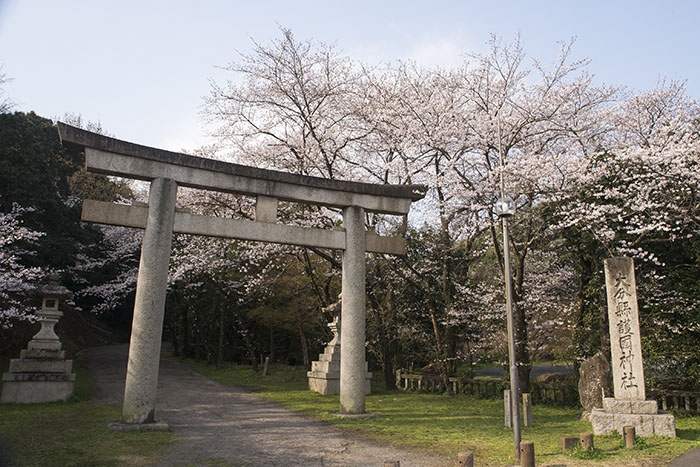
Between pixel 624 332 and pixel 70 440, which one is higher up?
pixel 624 332

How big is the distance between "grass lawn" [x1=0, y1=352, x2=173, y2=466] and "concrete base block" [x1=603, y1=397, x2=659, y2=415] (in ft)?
26.9

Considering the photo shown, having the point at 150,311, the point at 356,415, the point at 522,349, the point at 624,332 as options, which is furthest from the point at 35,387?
the point at 624,332

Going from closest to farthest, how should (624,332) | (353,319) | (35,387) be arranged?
(624,332), (353,319), (35,387)

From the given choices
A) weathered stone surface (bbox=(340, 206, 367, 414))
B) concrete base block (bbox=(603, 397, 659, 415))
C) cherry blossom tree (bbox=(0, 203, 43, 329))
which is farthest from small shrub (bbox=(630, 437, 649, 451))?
cherry blossom tree (bbox=(0, 203, 43, 329))

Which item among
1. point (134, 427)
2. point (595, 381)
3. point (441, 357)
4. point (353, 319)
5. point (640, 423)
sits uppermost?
point (353, 319)

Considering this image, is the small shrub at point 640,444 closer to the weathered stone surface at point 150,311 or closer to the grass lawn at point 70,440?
the grass lawn at point 70,440

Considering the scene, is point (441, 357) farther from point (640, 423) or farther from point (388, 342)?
point (640, 423)

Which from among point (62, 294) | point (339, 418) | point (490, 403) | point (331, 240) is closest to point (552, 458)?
point (339, 418)

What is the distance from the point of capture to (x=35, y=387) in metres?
12.2

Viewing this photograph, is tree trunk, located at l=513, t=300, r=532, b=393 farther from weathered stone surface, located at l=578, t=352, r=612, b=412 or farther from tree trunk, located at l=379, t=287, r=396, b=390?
tree trunk, located at l=379, t=287, r=396, b=390

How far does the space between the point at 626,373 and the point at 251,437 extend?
7442 millimetres

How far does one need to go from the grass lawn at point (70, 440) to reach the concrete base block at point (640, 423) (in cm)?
792

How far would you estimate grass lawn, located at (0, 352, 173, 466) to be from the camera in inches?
255

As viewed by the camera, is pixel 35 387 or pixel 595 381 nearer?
pixel 595 381
